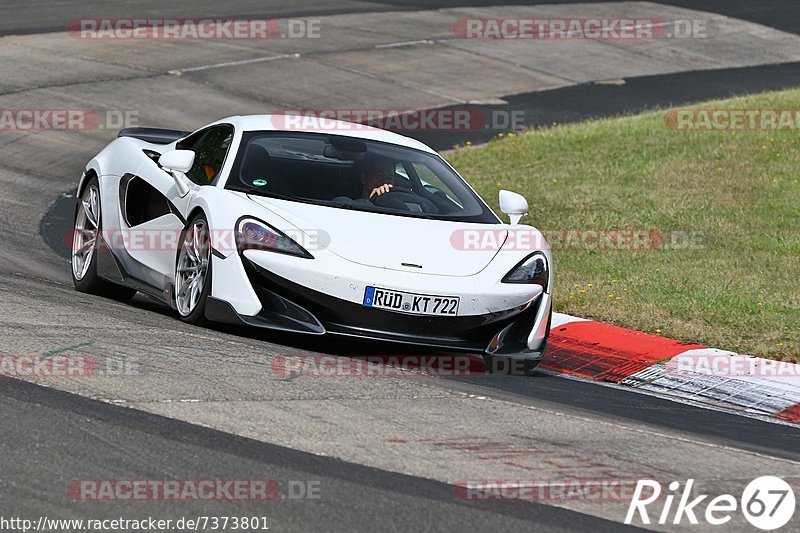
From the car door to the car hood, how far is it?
2.20ft

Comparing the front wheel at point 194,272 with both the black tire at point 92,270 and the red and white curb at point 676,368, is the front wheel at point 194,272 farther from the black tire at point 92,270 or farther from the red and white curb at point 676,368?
the red and white curb at point 676,368

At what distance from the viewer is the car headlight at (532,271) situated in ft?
26.5

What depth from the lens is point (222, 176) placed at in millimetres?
8570

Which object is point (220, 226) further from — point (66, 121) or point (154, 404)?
point (66, 121)

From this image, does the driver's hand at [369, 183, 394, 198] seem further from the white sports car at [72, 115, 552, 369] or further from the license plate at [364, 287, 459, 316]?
the license plate at [364, 287, 459, 316]

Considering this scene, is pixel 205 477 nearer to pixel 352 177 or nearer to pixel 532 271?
pixel 532 271

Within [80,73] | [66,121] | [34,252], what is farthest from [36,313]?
[80,73]

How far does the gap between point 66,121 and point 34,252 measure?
6.82 meters

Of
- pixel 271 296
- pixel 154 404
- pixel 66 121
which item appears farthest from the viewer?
pixel 66 121

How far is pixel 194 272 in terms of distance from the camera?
26.8ft

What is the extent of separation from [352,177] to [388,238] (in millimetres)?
920

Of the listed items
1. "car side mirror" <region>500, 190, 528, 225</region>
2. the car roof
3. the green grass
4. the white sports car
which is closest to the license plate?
the white sports car

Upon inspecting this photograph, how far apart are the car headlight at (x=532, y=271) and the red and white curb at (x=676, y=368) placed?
2.64ft

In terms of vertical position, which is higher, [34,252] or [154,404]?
[154,404]
